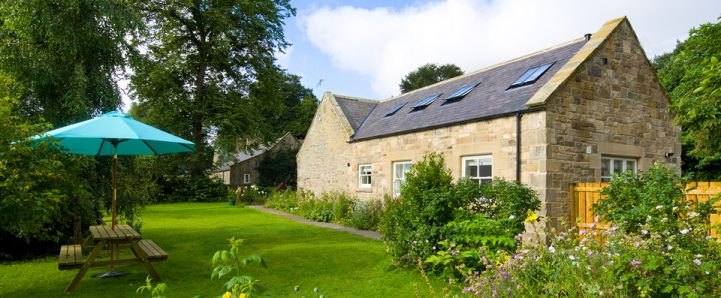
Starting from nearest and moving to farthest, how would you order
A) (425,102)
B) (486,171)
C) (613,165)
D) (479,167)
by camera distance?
(613,165) → (486,171) → (479,167) → (425,102)

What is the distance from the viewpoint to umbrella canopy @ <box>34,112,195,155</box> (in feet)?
19.7

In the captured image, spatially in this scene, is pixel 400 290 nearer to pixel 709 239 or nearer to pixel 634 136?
pixel 709 239

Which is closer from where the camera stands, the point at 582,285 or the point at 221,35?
the point at 582,285

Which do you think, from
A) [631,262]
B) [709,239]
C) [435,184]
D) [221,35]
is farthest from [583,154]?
[221,35]

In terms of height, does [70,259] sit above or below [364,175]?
below

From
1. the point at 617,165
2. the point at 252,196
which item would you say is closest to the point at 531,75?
the point at 617,165

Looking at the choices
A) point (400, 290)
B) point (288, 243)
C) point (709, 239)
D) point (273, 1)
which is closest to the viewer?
point (709, 239)

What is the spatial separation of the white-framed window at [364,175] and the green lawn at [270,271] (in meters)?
4.51

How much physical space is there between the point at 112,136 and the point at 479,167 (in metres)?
8.37

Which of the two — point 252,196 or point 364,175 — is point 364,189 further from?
point 252,196

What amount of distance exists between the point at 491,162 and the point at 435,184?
351 centimetres

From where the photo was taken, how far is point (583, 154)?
31.7 ft

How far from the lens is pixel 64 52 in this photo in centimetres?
874

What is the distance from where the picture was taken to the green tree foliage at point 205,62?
→ 2595cm
